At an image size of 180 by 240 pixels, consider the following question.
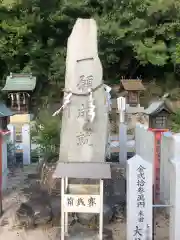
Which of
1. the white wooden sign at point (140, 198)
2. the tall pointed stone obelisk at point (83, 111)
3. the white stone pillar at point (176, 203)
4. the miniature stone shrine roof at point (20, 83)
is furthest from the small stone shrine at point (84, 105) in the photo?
the miniature stone shrine roof at point (20, 83)

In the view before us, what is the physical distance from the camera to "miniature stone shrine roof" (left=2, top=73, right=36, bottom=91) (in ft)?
46.9

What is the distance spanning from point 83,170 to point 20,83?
1066 cm

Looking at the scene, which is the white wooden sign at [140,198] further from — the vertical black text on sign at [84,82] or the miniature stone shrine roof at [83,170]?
the vertical black text on sign at [84,82]

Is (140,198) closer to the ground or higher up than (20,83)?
closer to the ground

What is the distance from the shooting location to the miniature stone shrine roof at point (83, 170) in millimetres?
4531

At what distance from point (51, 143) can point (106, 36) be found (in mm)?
8753

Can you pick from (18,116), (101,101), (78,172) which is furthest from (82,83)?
(18,116)

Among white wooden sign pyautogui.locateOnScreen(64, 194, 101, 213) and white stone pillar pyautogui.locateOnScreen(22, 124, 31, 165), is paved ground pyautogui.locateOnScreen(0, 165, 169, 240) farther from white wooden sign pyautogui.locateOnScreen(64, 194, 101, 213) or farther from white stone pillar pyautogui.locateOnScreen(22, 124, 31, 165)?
white stone pillar pyautogui.locateOnScreen(22, 124, 31, 165)

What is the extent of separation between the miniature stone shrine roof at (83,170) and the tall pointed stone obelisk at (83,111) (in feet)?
1.55

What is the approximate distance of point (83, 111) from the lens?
5406 millimetres

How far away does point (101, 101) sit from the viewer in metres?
5.47

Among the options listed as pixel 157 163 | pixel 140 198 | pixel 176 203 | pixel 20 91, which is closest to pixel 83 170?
pixel 140 198

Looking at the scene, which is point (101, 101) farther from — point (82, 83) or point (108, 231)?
point (108, 231)

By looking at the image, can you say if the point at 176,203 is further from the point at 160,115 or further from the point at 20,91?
the point at 20,91
